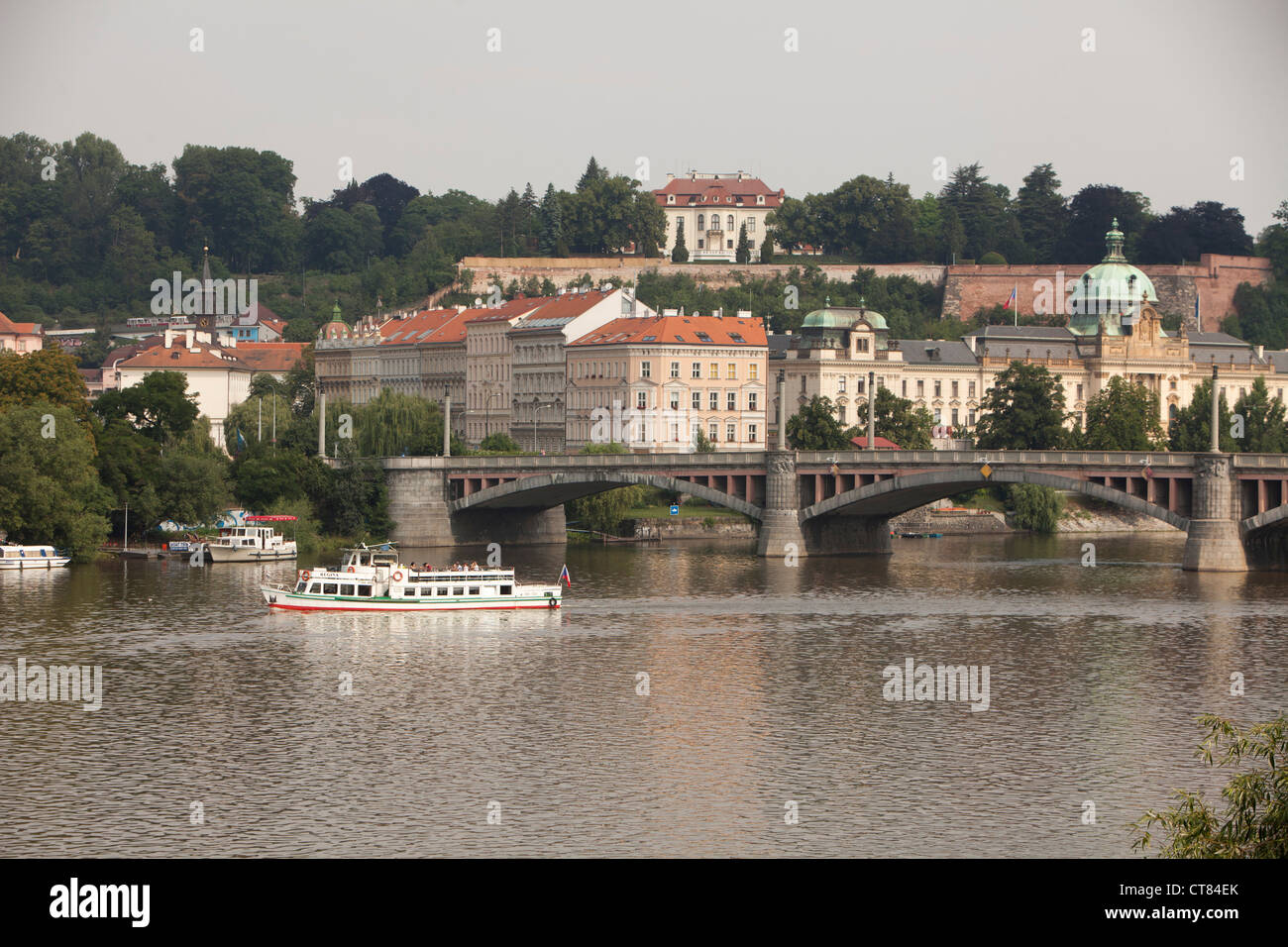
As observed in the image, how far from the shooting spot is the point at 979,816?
1246 inches

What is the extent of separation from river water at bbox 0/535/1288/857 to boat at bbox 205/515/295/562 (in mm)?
7844

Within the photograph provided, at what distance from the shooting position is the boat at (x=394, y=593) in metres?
60.5

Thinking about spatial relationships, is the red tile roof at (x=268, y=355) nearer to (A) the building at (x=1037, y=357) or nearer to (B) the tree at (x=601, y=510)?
(A) the building at (x=1037, y=357)

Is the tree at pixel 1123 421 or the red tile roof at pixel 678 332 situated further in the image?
the red tile roof at pixel 678 332

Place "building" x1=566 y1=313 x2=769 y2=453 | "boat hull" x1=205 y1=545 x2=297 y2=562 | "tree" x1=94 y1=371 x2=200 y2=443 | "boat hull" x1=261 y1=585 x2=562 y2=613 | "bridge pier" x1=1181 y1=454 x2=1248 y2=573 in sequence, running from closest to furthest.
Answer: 1. "boat hull" x1=261 y1=585 x2=562 y2=613
2. "bridge pier" x1=1181 y1=454 x2=1248 y2=573
3. "boat hull" x1=205 y1=545 x2=297 y2=562
4. "tree" x1=94 y1=371 x2=200 y2=443
5. "building" x1=566 y1=313 x2=769 y2=453

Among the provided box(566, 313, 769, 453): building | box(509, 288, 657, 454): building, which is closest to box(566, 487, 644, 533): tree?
box(566, 313, 769, 453): building

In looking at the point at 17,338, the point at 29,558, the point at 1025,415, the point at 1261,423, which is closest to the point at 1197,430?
the point at 1261,423

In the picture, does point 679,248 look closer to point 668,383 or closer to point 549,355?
point 549,355

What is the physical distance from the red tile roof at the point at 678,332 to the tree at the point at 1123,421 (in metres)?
20.2

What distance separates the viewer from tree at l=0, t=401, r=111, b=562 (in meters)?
74.2

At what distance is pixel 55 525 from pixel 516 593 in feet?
73.7

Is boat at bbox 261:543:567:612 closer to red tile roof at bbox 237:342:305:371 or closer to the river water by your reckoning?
the river water

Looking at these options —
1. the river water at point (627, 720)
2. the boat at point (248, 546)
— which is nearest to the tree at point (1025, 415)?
the river water at point (627, 720)

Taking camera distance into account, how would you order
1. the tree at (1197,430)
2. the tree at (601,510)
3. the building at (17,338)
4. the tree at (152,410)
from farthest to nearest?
the building at (17,338), the tree at (1197,430), the tree at (601,510), the tree at (152,410)
